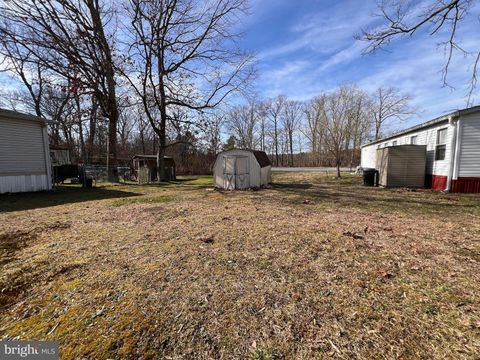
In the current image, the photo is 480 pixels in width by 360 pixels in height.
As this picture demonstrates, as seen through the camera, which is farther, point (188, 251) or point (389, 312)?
point (188, 251)

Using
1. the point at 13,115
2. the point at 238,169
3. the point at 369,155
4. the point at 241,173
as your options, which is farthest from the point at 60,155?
the point at 369,155

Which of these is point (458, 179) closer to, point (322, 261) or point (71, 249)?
point (322, 261)

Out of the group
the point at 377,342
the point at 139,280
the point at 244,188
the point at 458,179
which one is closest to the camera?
the point at 377,342

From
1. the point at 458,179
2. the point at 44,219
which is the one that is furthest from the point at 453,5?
the point at 44,219

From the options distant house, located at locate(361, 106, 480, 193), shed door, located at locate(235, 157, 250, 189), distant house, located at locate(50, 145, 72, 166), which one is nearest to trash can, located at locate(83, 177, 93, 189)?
shed door, located at locate(235, 157, 250, 189)

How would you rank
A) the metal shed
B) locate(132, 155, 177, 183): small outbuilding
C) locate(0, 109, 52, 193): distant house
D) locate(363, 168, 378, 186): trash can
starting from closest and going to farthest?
locate(0, 109, 52, 193): distant house < the metal shed < locate(363, 168, 378, 186): trash can < locate(132, 155, 177, 183): small outbuilding

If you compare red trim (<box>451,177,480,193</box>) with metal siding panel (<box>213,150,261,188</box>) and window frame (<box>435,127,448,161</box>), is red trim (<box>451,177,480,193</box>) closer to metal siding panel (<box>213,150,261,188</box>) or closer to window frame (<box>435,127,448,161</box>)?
window frame (<box>435,127,448,161</box>)

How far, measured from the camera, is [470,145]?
9.49 metres

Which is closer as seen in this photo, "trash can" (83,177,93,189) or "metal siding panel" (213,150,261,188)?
"metal siding panel" (213,150,261,188)

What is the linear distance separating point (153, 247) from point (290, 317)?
271 cm

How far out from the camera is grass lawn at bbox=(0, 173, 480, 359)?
1.86 m

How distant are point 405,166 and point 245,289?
516 inches

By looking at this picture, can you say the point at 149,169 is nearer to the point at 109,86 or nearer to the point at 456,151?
the point at 109,86

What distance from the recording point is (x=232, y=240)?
4305mm
